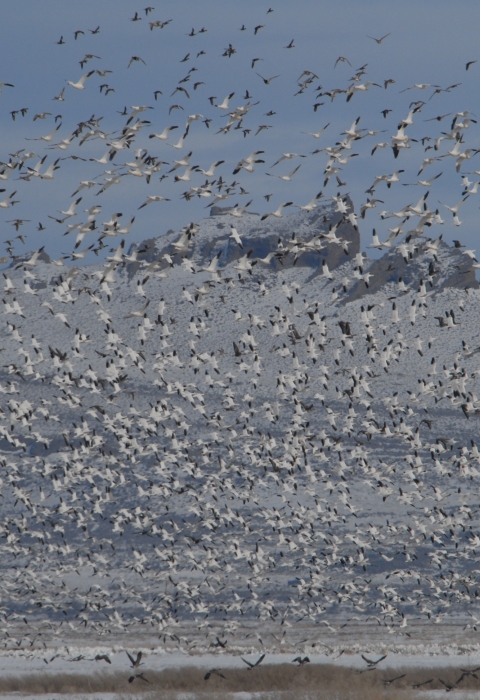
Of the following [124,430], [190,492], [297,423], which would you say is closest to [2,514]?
[190,492]

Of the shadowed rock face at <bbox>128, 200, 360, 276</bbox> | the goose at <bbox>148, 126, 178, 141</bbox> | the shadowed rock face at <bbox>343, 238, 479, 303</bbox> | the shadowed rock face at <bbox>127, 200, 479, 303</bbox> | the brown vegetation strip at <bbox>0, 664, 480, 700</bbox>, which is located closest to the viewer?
the brown vegetation strip at <bbox>0, 664, 480, 700</bbox>

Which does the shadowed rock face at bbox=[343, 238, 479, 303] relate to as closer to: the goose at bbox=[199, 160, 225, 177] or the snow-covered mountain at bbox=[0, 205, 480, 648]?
the snow-covered mountain at bbox=[0, 205, 480, 648]

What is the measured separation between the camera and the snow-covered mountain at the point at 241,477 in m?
40.3

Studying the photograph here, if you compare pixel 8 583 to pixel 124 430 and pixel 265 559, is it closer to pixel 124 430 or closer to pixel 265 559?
pixel 265 559

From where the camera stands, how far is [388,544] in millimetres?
62594

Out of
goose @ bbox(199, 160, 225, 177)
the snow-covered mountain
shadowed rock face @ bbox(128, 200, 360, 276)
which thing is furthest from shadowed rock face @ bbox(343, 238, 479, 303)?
goose @ bbox(199, 160, 225, 177)

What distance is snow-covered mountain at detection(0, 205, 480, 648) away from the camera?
132ft

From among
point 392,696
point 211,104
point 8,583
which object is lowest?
point 8,583

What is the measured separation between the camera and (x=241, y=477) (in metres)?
72.4

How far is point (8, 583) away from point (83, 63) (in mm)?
35390

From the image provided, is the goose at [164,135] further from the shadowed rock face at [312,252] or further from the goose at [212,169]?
the shadowed rock face at [312,252]

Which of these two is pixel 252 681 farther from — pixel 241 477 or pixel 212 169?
pixel 241 477

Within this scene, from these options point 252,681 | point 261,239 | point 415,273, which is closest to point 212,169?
point 252,681

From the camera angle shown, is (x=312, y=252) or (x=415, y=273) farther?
(x=312, y=252)
